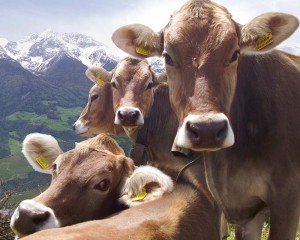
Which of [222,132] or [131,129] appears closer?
[222,132]

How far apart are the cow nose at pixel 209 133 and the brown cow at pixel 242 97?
12 cm

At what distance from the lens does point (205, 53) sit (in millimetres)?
5020

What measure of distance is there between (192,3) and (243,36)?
734mm

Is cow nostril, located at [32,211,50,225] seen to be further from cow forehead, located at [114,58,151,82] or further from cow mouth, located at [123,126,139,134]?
cow forehead, located at [114,58,151,82]

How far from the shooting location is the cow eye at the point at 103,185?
5.78 meters

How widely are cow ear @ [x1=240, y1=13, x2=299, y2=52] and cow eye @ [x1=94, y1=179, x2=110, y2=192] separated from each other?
2221mm

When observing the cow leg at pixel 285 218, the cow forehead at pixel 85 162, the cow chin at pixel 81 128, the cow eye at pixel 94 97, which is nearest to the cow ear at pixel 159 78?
the cow eye at pixel 94 97

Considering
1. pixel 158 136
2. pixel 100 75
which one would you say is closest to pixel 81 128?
pixel 100 75

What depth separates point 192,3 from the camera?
5.75m

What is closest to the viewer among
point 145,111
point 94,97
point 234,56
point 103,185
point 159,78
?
point 234,56

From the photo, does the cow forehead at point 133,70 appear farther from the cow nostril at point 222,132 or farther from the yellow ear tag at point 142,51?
the cow nostril at point 222,132

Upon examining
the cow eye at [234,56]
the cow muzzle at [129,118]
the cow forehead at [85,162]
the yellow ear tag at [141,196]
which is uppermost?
the cow eye at [234,56]

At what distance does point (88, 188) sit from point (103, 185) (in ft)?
0.73

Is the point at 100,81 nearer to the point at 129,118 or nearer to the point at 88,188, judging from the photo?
the point at 129,118
